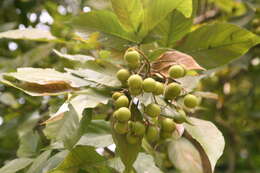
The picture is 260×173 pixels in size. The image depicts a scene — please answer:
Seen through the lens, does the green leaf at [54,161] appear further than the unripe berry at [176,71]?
Yes

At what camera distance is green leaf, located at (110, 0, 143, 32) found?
2.85ft

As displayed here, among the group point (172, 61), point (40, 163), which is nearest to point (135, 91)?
point (172, 61)

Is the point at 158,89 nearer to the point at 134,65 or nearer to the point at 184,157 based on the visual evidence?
the point at 134,65

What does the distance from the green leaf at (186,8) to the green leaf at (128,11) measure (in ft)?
0.30

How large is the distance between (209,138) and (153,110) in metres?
0.14

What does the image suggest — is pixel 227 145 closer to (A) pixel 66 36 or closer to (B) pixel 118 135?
(A) pixel 66 36

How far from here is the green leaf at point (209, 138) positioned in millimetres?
793

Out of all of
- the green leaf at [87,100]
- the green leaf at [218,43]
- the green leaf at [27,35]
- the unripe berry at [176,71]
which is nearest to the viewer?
the green leaf at [87,100]

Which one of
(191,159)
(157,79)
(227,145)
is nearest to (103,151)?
(191,159)

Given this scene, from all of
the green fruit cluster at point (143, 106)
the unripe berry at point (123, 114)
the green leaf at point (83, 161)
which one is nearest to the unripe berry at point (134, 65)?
the green fruit cluster at point (143, 106)

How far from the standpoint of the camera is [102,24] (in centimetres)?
92

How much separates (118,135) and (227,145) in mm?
1482

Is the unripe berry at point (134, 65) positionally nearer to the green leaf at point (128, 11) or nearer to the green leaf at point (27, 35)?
the green leaf at point (128, 11)

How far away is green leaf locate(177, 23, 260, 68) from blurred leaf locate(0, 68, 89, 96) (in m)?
0.30
